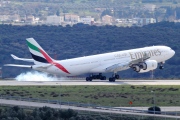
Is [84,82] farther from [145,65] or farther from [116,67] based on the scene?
[145,65]

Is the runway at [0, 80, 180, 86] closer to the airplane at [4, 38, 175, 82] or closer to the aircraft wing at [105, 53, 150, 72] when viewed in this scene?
the airplane at [4, 38, 175, 82]

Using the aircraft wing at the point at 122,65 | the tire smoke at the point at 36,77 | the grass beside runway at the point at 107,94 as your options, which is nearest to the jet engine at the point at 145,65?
the aircraft wing at the point at 122,65

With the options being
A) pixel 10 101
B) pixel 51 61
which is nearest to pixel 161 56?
pixel 51 61

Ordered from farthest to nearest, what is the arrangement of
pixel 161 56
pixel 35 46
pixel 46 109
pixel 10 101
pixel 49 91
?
pixel 161 56 < pixel 35 46 < pixel 49 91 < pixel 10 101 < pixel 46 109

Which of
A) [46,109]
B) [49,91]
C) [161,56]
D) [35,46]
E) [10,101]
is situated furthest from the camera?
[161,56]

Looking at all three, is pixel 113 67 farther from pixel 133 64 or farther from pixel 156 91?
pixel 156 91

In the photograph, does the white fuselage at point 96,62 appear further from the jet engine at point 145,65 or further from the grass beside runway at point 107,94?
the grass beside runway at point 107,94
